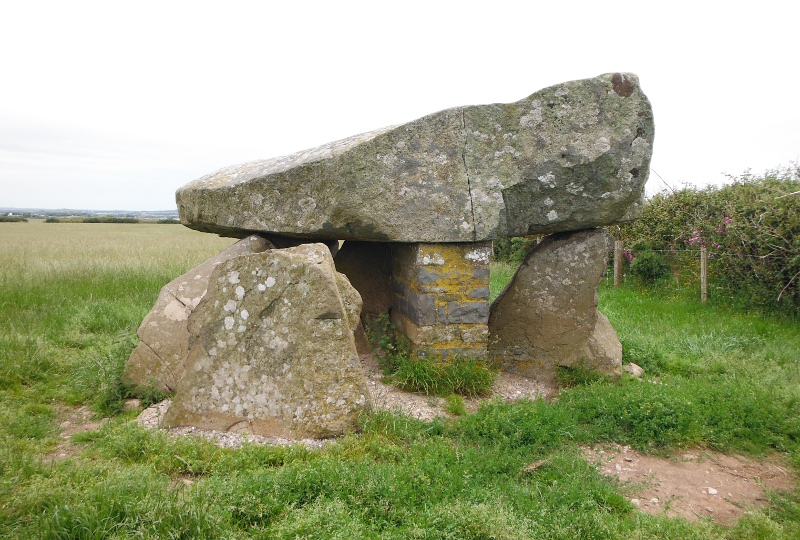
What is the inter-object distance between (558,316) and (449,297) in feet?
4.66

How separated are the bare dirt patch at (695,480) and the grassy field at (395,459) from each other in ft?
0.43

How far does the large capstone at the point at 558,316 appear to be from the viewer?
21.9 ft

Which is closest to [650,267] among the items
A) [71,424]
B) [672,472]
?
[672,472]

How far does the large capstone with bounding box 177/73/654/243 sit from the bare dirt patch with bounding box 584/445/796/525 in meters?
2.63

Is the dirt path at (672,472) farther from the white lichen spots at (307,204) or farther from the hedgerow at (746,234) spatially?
the hedgerow at (746,234)

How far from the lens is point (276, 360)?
4.79 m

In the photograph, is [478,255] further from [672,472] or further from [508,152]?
[672,472]

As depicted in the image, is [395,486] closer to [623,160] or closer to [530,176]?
[530,176]

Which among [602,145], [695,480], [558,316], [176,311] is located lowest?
[695,480]

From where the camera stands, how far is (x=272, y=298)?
4852 mm

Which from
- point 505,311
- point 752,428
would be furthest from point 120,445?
point 752,428

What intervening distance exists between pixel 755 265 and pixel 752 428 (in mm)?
5316

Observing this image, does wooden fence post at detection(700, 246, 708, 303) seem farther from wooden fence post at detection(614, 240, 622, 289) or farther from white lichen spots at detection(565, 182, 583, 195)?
white lichen spots at detection(565, 182, 583, 195)

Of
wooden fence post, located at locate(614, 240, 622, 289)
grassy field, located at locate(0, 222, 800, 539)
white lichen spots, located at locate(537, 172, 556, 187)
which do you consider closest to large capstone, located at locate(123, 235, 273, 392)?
grassy field, located at locate(0, 222, 800, 539)
